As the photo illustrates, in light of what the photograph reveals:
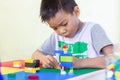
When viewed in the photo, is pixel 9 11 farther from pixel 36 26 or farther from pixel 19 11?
pixel 36 26

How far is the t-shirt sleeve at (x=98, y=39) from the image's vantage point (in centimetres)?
98

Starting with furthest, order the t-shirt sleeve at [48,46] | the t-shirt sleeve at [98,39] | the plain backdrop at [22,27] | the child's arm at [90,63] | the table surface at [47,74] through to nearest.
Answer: the plain backdrop at [22,27]
the t-shirt sleeve at [48,46]
the t-shirt sleeve at [98,39]
the child's arm at [90,63]
the table surface at [47,74]

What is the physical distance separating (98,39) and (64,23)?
15cm

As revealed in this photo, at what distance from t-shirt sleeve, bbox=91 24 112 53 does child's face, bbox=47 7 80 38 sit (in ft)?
0.28

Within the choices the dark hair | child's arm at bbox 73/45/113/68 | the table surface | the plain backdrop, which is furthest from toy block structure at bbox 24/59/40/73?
the plain backdrop

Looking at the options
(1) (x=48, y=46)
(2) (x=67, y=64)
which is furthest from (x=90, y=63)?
(1) (x=48, y=46)

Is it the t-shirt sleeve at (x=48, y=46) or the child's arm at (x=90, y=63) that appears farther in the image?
the t-shirt sleeve at (x=48, y=46)

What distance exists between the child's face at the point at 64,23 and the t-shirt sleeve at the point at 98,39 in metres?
0.09

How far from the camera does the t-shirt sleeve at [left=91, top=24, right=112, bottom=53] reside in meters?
0.98

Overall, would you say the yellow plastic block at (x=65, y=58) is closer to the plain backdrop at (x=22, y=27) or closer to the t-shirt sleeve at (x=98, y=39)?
the t-shirt sleeve at (x=98, y=39)

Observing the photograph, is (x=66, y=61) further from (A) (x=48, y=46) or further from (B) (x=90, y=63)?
(A) (x=48, y=46)

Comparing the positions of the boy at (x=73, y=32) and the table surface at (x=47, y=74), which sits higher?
the boy at (x=73, y=32)

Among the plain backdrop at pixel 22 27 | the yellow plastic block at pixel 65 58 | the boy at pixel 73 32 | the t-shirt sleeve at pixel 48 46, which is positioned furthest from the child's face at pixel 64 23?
the plain backdrop at pixel 22 27

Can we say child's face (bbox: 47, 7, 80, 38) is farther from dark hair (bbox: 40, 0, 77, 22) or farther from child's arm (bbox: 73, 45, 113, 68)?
child's arm (bbox: 73, 45, 113, 68)
